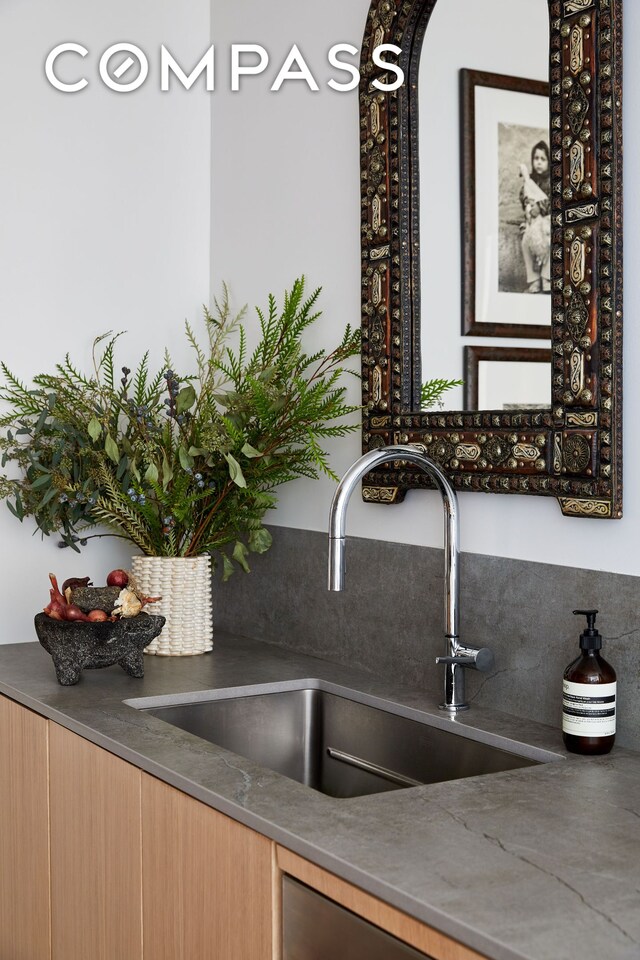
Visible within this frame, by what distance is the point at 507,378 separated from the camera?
1.67 meters

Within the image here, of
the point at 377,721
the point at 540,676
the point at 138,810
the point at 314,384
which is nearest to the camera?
the point at 138,810

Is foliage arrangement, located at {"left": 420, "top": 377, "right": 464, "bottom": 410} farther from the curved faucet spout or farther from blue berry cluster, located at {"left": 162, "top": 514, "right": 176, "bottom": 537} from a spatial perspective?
blue berry cluster, located at {"left": 162, "top": 514, "right": 176, "bottom": 537}

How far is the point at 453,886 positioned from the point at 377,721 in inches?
30.4

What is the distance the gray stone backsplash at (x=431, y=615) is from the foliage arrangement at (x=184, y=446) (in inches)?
4.9

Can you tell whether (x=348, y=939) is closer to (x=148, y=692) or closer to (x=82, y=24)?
(x=148, y=692)

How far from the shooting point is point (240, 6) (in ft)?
8.07

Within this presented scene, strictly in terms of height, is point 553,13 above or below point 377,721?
A: above

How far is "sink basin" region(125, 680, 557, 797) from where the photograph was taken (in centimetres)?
170

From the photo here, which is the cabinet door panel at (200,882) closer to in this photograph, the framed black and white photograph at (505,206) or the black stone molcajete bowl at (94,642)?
the black stone molcajete bowl at (94,642)

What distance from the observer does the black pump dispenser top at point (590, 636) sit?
1.45 meters

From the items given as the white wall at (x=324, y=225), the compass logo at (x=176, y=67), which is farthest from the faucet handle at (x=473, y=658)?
the compass logo at (x=176, y=67)

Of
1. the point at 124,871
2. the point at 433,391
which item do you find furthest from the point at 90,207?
the point at 124,871

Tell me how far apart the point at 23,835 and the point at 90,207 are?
4.32 feet

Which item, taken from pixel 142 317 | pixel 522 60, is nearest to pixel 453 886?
pixel 522 60
